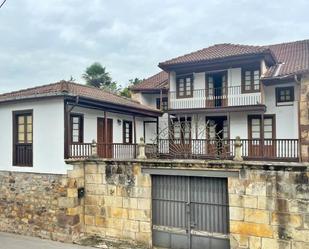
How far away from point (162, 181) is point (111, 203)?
2037 mm

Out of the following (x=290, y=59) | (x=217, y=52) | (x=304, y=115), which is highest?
(x=217, y=52)

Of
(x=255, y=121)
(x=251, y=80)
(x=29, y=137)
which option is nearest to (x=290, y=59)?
(x=251, y=80)

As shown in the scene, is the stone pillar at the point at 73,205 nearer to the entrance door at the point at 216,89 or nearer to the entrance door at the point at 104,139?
the entrance door at the point at 104,139

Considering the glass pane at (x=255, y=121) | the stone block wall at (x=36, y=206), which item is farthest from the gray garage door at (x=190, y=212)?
the glass pane at (x=255, y=121)

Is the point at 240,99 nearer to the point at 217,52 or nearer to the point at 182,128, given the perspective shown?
the point at 217,52

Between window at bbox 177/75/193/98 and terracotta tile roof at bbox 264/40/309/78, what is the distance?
4.36m

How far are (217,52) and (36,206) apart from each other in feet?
A: 42.0

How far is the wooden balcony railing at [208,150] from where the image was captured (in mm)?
13047

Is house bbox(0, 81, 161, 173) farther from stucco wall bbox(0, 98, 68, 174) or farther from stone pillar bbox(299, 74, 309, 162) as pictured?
stone pillar bbox(299, 74, 309, 162)

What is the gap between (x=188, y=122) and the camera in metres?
18.4

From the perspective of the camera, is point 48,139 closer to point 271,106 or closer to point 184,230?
point 184,230

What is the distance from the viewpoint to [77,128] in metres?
12.7

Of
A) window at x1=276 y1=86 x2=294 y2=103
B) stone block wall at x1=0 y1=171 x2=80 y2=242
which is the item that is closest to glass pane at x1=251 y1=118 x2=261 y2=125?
window at x1=276 y1=86 x2=294 y2=103

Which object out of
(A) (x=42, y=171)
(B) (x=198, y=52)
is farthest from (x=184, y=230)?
(B) (x=198, y=52)
